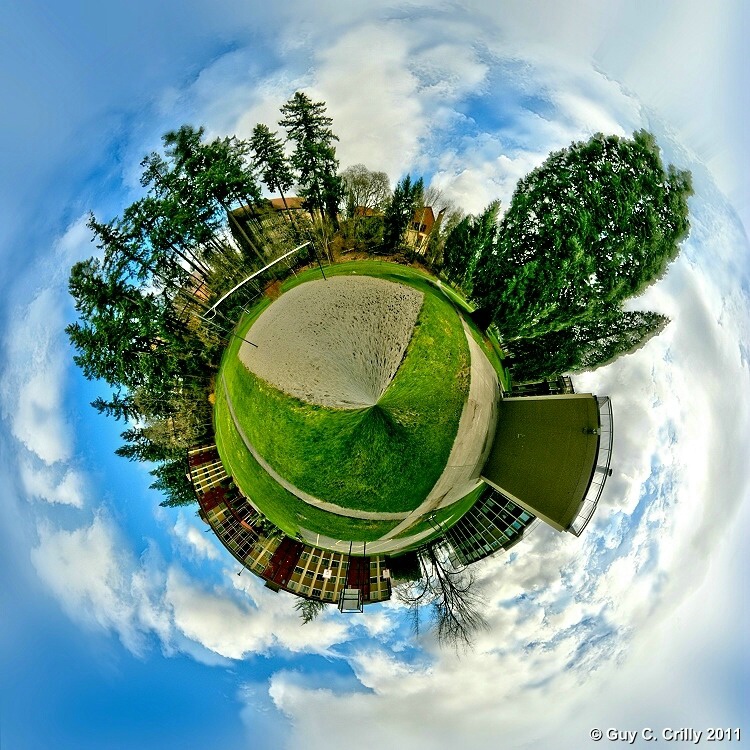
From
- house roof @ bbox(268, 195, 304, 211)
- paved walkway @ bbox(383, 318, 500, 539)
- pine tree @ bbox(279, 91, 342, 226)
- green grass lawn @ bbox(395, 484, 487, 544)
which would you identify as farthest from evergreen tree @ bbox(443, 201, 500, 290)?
green grass lawn @ bbox(395, 484, 487, 544)

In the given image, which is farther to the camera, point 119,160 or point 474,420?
point 474,420

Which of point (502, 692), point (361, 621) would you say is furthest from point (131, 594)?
point (502, 692)

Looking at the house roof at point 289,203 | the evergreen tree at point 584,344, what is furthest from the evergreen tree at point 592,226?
Answer: the house roof at point 289,203

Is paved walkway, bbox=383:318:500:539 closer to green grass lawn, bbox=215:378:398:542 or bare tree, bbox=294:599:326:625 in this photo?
green grass lawn, bbox=215:378:398:542

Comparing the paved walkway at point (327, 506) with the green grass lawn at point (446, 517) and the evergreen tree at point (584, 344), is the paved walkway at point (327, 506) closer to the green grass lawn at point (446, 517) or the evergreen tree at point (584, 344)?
the green grass lawn at point (446, 517)

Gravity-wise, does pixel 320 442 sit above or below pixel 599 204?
below

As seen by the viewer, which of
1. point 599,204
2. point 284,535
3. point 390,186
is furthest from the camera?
point 284,535

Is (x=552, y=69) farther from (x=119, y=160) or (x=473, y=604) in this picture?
(x=473, y=604)
